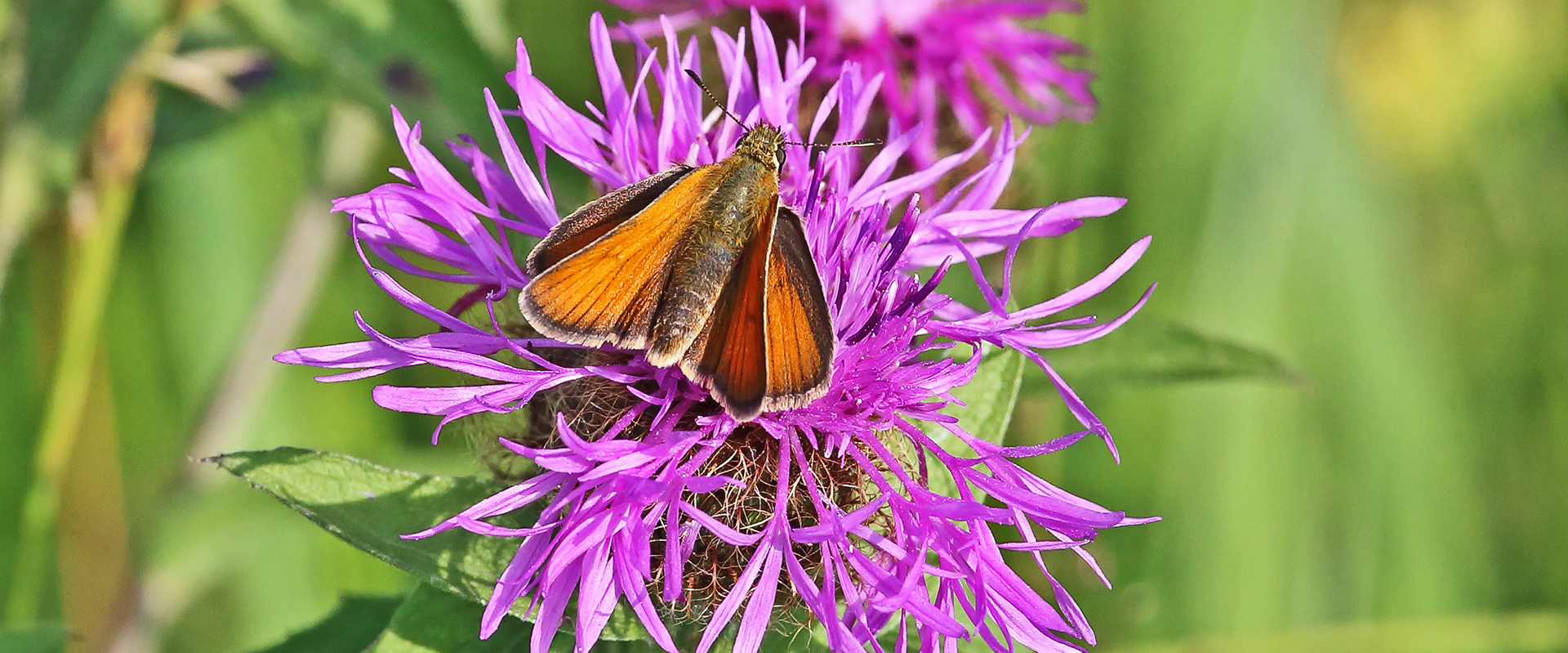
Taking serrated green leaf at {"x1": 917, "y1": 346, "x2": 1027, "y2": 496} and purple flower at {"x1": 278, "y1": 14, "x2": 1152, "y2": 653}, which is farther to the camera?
serrated green leaf at {"x1": 917, "y1": 346, "x2": 1027, "y2": 496}

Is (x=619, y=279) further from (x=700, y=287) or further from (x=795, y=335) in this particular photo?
(x=795, y=335)

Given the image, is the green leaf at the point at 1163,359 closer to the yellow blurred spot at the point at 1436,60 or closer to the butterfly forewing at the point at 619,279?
the butterfly forewing at the point at 619,279

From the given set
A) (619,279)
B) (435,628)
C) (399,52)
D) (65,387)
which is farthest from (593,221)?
(65,387)

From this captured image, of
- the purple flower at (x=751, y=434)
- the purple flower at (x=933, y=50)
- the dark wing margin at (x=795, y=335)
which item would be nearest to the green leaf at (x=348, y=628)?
the purple flower at (x=751, y=434)

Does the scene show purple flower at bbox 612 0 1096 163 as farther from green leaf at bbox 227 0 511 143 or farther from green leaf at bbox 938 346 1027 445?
green leaf at bbox 938 346 1027 445

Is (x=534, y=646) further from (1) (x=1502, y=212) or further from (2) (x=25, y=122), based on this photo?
(1) (x=1502, y=212)

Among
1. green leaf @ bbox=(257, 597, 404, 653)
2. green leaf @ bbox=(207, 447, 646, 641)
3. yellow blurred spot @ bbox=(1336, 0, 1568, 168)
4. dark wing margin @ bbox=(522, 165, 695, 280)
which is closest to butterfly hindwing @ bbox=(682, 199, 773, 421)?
dark wing margin @ bbox=(522, 165, 695, 280)
